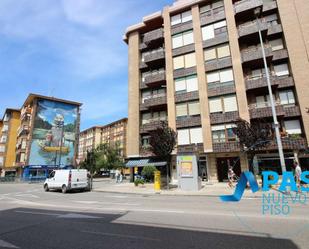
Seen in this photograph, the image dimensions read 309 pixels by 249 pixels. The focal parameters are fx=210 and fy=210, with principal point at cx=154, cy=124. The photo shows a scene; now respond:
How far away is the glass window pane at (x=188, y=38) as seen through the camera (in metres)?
27.8

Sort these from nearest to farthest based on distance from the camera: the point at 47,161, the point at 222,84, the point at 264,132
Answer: the point at 264,132, the point at 222,84, the point at 47,161

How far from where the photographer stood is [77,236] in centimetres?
551

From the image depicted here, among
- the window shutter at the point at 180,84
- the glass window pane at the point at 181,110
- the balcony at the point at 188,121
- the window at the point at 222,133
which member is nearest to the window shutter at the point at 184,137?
the balcony at the point at 188,121

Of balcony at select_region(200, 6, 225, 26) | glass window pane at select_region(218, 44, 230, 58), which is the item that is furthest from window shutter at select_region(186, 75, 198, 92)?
balcony at select_region(200, 6, 225, 26)

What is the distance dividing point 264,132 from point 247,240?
538 inches

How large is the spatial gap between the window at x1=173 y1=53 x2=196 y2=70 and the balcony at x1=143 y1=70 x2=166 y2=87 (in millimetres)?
2136

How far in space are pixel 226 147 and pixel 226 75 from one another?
28.1 feet

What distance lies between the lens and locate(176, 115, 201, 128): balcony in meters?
25.0

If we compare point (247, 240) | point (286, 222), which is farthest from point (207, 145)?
point (247, 240)

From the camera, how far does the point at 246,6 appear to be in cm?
2544

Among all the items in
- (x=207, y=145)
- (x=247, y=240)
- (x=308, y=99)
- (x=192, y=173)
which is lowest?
(x=247, y=240)

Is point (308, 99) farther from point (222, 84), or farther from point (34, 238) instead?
point (34, 238)

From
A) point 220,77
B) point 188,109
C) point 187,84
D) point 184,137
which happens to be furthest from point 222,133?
point 187,84

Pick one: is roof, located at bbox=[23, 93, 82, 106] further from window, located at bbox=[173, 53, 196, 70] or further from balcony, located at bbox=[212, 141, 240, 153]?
balcony, located at bbox=[212, 141, 240, 153]
